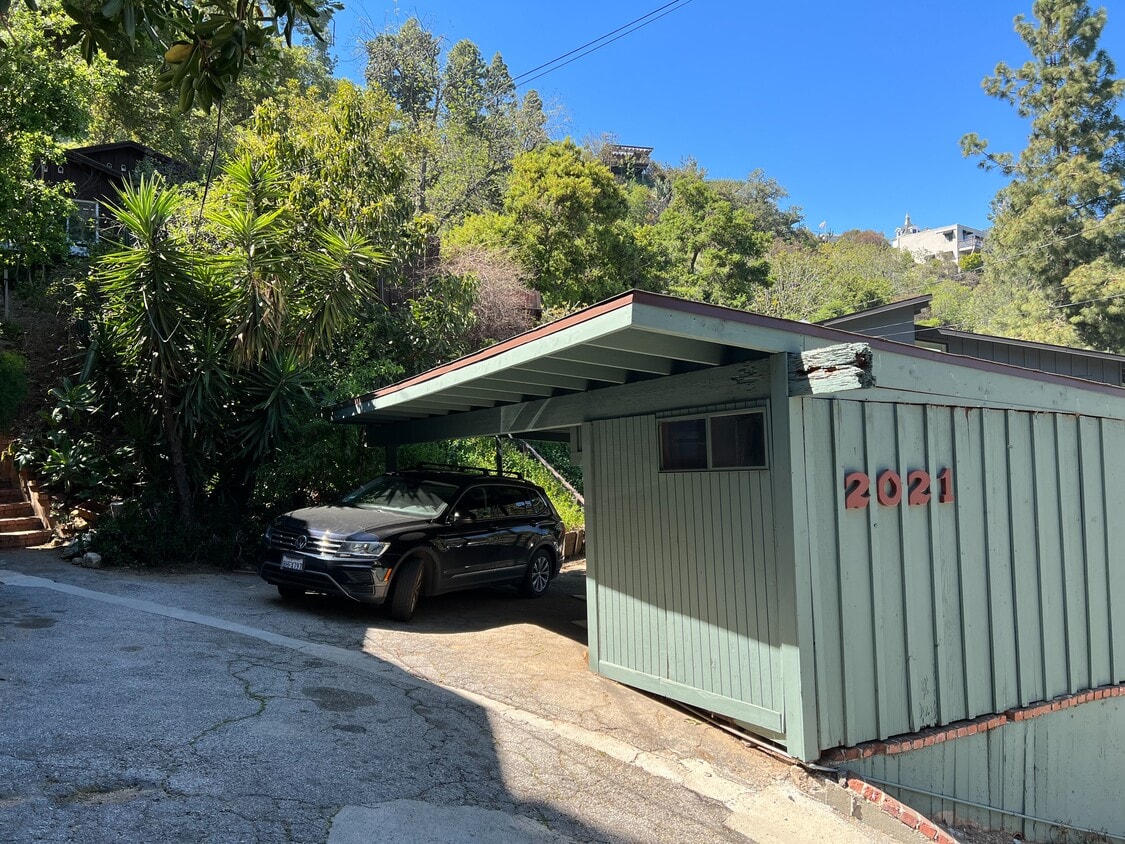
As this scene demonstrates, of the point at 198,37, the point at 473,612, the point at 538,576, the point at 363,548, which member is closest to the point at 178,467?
the point at 363,548

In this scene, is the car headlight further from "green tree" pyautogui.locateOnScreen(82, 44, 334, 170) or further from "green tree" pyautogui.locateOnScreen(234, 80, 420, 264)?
"green tree" pyautogui.locateOnScreen(82, 44, 334, 170)

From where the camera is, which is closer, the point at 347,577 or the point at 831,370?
the point at 831,370

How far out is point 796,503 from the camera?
18.4ft

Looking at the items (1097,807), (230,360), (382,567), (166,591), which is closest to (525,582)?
(382,567)

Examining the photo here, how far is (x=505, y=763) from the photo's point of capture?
5.02m

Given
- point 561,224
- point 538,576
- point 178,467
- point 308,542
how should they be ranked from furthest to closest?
point 561,224 → point 178,467 → point 538,576 → point 308,542

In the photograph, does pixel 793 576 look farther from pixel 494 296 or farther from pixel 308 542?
pixel 494 296

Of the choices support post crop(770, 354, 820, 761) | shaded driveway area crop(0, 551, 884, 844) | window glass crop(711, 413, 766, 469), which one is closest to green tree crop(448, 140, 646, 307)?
shaded driveway area crop(0, 551, 884, 844)

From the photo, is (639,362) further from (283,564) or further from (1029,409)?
(283,564)

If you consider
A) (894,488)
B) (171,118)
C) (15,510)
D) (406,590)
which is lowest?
(406,590)

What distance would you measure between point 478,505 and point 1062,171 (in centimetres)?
3062

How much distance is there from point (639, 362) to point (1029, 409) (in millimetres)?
3480

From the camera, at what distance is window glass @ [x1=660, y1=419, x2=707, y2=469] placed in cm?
652

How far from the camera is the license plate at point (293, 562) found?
8.43m
